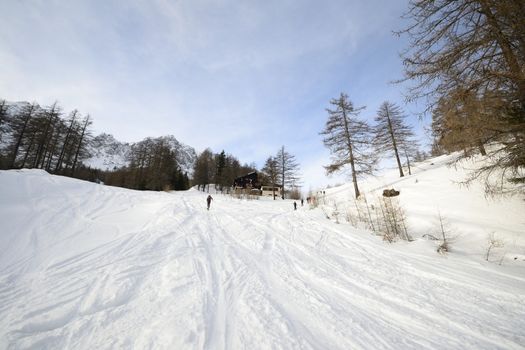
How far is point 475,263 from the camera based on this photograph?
5148 millimetres

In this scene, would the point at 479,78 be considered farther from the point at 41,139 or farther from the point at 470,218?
the point at 41,139

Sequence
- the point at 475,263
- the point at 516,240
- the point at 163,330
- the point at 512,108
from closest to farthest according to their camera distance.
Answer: the point at 163,330
the point at 512,108
the point at 475,263
the point at 516,240

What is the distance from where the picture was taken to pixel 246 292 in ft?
11.9

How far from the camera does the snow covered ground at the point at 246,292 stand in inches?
99.2

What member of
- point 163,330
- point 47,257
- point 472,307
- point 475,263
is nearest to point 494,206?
point 475,263

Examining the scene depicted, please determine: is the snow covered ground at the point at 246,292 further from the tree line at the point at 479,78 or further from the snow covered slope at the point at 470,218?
the tree line at the point at 479,78

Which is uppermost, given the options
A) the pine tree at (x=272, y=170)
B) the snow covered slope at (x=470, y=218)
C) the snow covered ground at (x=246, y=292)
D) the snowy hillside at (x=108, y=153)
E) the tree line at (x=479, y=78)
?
the snowy hillside at (x=108, y=153)

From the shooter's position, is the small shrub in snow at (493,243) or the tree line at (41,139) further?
the tree line at (41,139)

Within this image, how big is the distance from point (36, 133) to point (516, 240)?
1834 inches

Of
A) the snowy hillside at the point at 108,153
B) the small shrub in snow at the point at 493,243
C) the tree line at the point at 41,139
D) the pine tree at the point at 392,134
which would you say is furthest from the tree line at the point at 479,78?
the snowy hillside at the point at 108,153

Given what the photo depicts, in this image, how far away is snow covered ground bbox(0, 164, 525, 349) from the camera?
2.52 metres

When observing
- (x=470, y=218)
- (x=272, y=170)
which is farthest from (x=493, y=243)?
(x=272, y=170)

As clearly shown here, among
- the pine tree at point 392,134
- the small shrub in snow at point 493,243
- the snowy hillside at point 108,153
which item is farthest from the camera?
the snowy hillside at point 108,153

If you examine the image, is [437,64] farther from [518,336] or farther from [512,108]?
[518,336]
